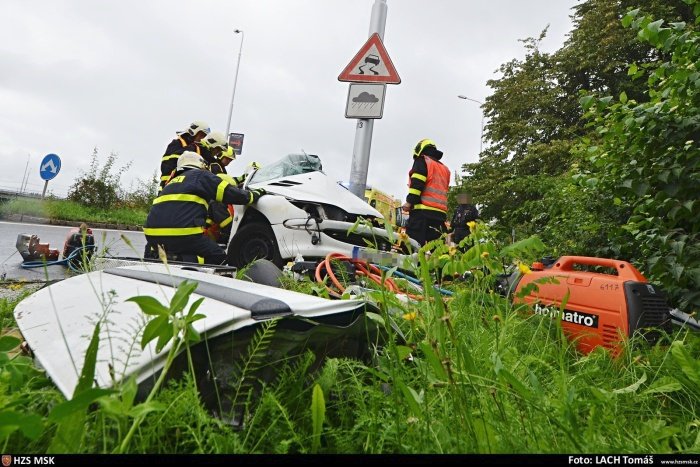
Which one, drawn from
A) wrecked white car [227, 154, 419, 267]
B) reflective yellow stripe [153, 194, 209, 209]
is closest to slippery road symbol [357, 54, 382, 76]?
wrecked white car [227, 154, 419, 267]

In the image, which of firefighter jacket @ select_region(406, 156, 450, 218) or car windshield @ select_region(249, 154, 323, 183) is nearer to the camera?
car windshield @ select_region(249, 154, 323, 183)

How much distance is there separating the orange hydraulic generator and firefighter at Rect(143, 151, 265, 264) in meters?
2.72

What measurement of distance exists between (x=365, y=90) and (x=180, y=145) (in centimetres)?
350

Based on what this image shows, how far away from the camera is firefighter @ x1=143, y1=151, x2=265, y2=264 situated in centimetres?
382

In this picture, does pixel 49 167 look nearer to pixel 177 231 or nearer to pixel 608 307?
pixel 177 231

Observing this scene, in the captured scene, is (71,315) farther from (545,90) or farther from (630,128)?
(545,90)

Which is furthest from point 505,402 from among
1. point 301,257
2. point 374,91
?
point 374,91

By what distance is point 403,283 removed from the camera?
103 inches

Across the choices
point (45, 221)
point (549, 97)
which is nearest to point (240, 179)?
point (45, 221)

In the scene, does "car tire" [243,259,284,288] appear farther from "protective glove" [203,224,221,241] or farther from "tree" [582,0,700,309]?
"protective glove" [203,224,221,241]

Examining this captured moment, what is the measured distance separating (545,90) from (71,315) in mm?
23652

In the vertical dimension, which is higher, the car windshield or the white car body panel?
the car windshield

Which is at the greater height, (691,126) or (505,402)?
(691,126)

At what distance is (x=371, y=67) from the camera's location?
4.60 metres
